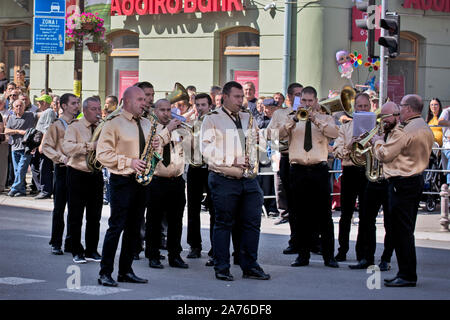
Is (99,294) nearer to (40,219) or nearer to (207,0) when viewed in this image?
(40,219)

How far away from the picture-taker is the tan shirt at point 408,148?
34.9ft

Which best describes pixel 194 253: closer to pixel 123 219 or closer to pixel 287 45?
pixel 123 219

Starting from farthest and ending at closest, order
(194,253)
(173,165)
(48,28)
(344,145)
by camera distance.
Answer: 1. (48,28)
2. (194,253)
3. (344,145)
4. (173,165)

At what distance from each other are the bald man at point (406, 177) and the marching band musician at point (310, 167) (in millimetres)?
1563

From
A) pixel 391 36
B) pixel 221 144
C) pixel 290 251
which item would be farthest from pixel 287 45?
pixel 221 144

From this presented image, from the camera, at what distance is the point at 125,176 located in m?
10.4

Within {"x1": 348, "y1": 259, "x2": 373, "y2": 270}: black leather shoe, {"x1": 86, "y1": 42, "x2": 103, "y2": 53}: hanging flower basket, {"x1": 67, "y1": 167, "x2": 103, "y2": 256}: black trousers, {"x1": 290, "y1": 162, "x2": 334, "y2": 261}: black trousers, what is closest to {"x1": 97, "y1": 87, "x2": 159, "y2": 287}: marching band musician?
{"x1": 67, "y1": 167, "x2": 103, "y2": 256}: black trousers

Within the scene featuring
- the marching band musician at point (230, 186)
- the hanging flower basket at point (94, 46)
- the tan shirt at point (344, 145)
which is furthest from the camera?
the hanging flower basket at point (94, 46)

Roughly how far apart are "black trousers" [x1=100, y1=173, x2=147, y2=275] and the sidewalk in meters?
5.27

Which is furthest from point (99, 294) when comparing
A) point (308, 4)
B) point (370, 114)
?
point (308, 4)

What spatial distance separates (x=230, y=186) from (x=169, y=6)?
13923mm

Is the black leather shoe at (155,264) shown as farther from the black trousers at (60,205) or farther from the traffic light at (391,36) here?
the traffic light at (391,36)

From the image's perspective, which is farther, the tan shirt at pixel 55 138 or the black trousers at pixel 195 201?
the tan shirt at pixel 55 138

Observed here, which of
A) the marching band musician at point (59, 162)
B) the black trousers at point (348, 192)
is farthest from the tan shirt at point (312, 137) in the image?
the marching band musician at point (59, 162)
